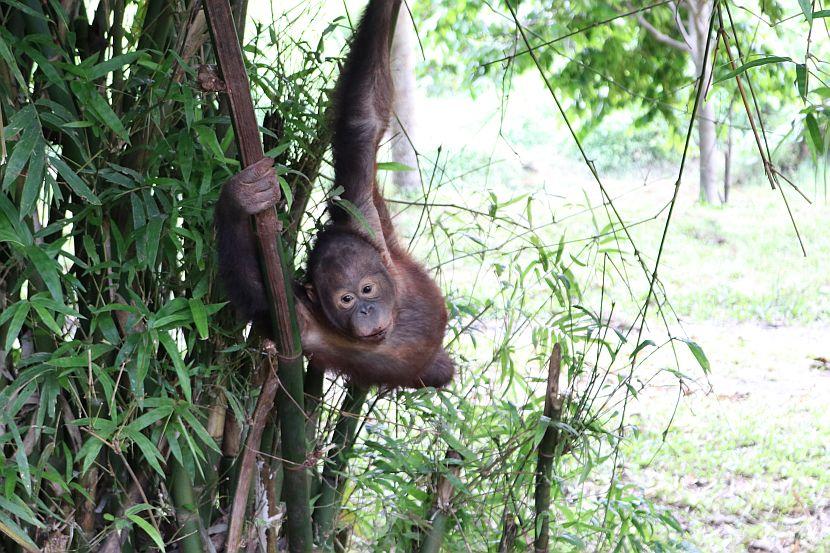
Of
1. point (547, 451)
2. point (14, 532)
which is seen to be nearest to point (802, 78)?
point (547, 451)

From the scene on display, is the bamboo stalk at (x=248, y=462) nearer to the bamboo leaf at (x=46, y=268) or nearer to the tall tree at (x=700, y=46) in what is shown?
the bamboo leaf at (x=46, y=268)

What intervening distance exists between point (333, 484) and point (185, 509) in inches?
16.2

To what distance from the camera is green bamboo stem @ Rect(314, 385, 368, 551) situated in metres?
2.08

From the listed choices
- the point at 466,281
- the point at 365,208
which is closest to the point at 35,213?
the point at 365,208

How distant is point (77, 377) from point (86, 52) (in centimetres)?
67

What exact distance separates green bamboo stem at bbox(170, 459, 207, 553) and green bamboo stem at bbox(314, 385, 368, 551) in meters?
0.33

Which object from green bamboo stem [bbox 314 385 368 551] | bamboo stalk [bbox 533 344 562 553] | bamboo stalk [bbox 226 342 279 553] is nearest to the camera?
bamboo stalk [bbox 226 342 279 553]

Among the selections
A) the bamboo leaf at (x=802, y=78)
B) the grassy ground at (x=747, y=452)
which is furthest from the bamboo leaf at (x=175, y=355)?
the grassy ground at (x=747, y=452)

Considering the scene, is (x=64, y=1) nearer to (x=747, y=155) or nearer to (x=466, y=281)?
(x=466, y=281)

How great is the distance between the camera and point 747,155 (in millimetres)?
9266

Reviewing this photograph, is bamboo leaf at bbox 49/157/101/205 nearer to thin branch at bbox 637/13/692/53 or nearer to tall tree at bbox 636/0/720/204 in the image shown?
tall tree at bbox 636/0/720/204

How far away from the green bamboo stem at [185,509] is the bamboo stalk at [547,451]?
0.79m

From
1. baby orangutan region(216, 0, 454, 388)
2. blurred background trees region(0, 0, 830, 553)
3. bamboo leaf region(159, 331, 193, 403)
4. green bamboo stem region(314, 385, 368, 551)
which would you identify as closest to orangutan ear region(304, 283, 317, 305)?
baby orangutan region(216, 0, 454, 388)

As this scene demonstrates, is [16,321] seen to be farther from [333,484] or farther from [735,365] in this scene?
[735,365]
